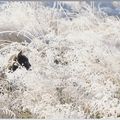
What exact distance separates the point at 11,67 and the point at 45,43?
1.09 feet

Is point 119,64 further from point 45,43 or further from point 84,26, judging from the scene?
point 45,43

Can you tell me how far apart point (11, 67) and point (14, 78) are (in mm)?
92

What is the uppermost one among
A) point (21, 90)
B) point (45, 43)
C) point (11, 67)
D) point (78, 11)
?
point (78, 11)

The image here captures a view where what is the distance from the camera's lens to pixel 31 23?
288cm

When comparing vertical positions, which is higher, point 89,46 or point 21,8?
point 21,8

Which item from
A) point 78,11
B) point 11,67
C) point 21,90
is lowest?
point 21,90

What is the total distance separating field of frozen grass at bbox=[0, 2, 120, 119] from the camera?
2799 mm

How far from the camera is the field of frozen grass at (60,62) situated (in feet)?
9.18

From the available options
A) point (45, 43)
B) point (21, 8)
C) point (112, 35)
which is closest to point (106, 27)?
point (112, 35)

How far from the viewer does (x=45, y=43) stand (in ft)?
9.48

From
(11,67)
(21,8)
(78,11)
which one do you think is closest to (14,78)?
(11,67)

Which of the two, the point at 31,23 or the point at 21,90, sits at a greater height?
the point at 31,23

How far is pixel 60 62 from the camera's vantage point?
2.87 metres

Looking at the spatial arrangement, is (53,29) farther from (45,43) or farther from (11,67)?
(11,67)
